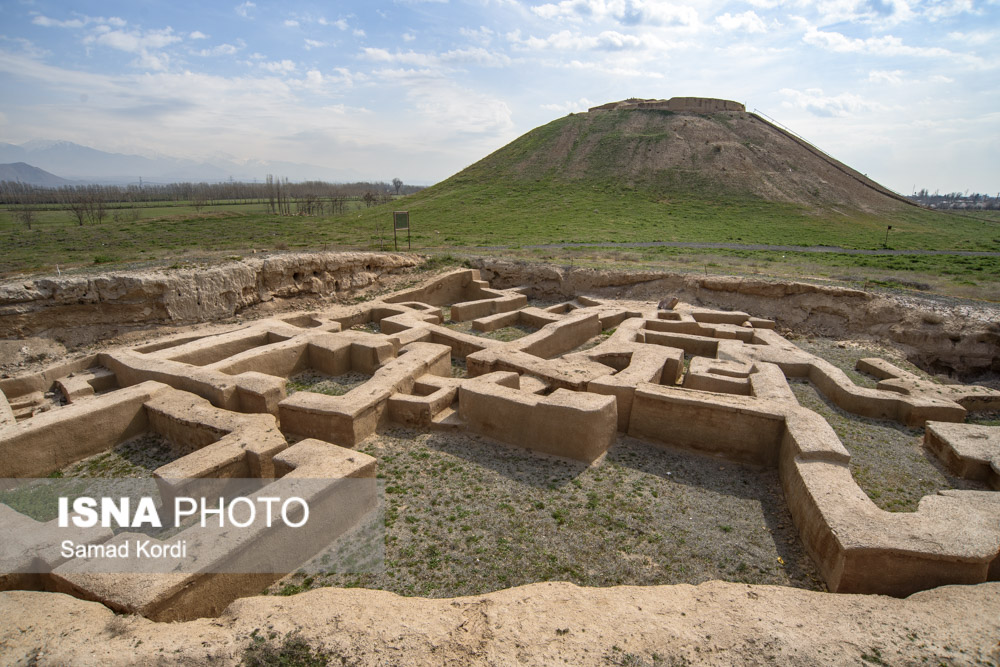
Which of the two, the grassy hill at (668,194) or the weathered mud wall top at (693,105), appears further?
the weathered mud wall top at (693,105)

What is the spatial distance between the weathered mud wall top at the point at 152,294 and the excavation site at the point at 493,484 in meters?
0.05

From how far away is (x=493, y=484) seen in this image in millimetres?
5652

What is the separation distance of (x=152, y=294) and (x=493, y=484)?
8806 mm

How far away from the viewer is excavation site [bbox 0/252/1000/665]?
3.17 metres

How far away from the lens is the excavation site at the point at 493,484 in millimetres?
3166

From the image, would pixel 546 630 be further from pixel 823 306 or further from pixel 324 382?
pixel 823 306

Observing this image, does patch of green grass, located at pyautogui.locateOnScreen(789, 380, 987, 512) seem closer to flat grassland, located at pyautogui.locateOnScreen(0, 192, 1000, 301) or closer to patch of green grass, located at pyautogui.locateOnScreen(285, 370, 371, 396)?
patch of green grass, located at pyautogui.locateOnScreen(285, 370, 371, 396)

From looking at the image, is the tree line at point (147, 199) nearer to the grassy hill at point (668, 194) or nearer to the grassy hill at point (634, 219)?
the grassy hill at point (634, 219)

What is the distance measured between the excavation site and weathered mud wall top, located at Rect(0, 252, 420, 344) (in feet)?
0.16

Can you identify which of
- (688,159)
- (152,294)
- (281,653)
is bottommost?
(281,653)

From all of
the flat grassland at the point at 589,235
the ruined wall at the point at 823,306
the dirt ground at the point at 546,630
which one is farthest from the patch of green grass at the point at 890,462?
the flat grassland at the point at 589,235

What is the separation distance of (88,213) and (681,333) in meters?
49.6

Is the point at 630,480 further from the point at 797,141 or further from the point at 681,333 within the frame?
the point at 797,141

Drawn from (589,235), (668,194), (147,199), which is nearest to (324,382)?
(589,235)
